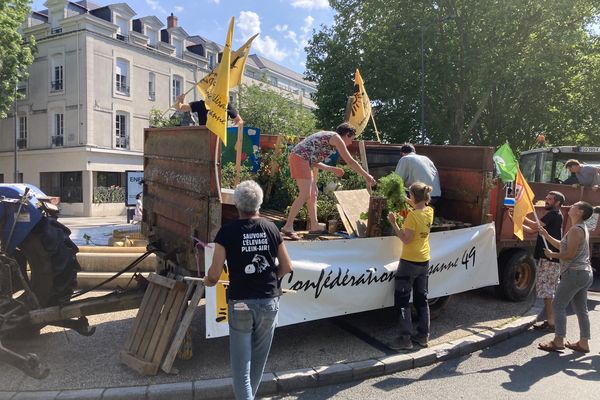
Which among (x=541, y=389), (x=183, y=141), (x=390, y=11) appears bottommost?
(x=541, y=389)

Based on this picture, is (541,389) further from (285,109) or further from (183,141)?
(285,109)

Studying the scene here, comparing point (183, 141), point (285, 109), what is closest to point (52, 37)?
point (285, 109)

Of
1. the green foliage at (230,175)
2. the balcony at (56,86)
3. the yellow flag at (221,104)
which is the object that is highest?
the balcony at (56,86)

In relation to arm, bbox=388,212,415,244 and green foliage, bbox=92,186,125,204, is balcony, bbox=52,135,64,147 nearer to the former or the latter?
green foliage, bbox=92,186,125,204

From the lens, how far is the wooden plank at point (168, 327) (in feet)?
14.4

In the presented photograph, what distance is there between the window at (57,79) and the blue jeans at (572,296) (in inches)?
1261

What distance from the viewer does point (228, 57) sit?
451 cm

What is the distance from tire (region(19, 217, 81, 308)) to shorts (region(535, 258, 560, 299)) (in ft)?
18.1

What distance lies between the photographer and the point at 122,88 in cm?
3203

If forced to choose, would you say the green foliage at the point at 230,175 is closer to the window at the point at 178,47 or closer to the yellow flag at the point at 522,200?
the yellow flag at the point at 522,200

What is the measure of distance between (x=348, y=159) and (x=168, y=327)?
2540 millimetres

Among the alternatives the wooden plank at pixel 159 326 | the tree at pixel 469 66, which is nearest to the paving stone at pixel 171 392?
the wooden plank at pixel 159 326

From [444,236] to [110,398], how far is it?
4.12 meters

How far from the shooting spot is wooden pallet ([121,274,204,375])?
4.37 meters
